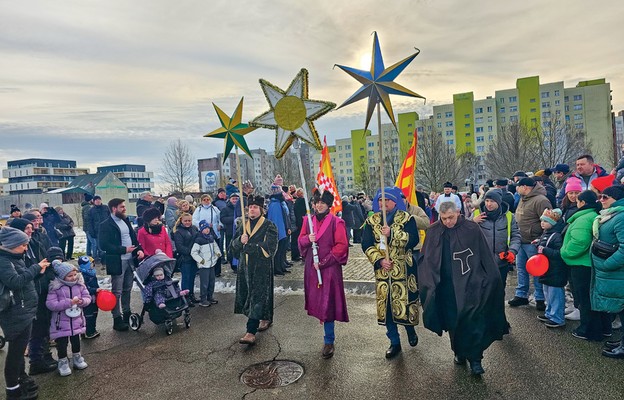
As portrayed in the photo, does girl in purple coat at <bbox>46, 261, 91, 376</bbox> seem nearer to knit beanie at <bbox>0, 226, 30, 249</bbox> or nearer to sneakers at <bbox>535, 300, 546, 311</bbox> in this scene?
knit beanie at <bbox>0, 226, 30, 249</bbox>

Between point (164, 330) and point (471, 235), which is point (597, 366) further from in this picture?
point (164, 330)

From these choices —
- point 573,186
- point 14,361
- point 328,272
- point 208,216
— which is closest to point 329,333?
point 328,272

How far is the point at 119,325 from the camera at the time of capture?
6.62 meters

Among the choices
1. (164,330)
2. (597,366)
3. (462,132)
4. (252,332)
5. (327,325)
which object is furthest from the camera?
(462,132)

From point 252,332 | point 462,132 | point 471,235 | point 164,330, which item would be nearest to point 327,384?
point 252,332

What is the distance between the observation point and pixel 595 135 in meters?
70.4

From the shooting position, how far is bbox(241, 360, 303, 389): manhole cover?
4.39 m

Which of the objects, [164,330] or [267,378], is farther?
[164,330]

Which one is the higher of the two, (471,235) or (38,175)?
(38,175)

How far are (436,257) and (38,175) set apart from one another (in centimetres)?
→ 11606

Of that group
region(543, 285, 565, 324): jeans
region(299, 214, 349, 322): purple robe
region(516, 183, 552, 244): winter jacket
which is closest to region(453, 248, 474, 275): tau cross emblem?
region(299, 214, 349, 322): purple robe

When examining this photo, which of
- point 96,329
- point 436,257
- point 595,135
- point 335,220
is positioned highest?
point 595,135

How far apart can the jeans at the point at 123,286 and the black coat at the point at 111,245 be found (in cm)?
15

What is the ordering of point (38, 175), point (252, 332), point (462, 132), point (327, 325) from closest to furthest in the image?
point (327, 325), point (252, 332), point (462, 132), point (38, 175)
